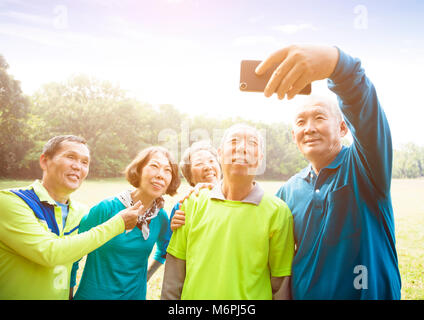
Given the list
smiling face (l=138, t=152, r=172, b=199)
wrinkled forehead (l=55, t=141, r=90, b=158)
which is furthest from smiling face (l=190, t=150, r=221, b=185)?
wrinkled forehead (l=55, t=141, r=90, b=158)

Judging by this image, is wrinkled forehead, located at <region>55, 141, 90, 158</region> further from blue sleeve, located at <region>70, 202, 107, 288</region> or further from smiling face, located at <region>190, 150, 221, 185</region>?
smiling face, located at <region>190, 150, 221, 185</region>

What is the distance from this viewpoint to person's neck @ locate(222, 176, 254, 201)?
68.4 inches

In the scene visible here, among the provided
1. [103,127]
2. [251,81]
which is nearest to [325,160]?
[251,81]

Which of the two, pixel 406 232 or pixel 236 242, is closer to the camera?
pixel 236 242

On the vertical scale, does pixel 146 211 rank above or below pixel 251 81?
below

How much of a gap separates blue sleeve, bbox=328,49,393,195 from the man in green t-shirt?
26.2 inches

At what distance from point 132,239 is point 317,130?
6.98 ft

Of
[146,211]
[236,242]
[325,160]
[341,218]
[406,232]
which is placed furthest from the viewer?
[406,232]

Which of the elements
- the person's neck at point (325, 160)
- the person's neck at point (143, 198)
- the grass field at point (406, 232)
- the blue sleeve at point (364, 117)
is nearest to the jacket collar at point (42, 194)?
the person's neck at point (143, 198)

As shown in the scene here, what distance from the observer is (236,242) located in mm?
1655

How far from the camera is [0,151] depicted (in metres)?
8.23

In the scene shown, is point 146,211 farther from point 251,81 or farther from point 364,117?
point 364,117
